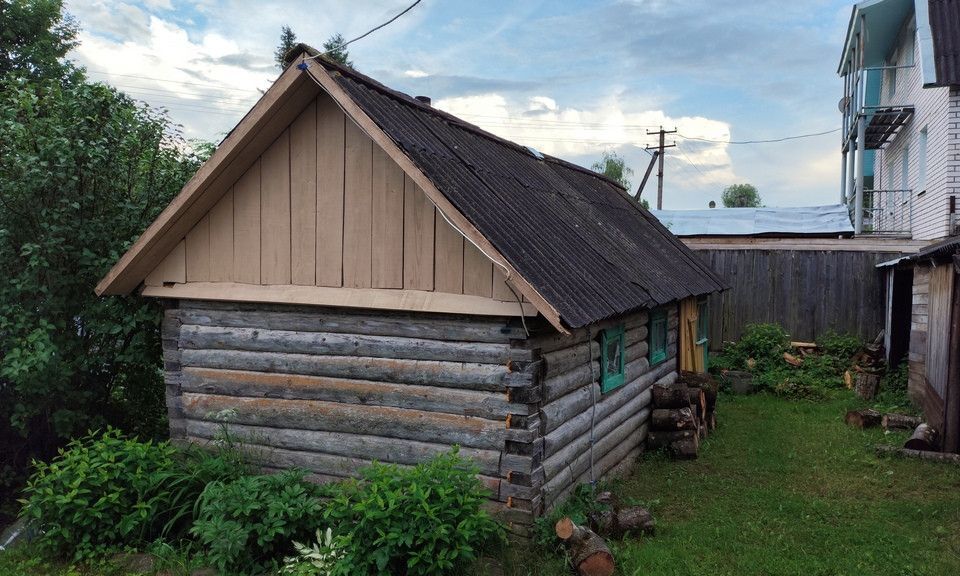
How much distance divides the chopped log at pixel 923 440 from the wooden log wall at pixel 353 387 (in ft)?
20.0

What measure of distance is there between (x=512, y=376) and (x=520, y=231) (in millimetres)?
1532

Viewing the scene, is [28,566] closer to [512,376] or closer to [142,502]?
[142,502]

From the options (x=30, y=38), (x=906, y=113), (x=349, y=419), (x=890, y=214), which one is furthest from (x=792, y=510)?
(x=30, y=38)

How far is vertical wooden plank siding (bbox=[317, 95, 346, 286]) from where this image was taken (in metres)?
6.64

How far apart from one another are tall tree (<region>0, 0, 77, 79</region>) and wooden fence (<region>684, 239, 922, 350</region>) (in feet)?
60.4

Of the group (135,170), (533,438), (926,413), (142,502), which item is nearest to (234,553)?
(142,502)

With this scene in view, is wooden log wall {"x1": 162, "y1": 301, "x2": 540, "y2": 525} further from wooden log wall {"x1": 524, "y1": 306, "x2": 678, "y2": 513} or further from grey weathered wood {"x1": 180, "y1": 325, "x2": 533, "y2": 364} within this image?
wooden log wall {"x1": 524, "y1": 306, "x2": 678, "y2": 513}

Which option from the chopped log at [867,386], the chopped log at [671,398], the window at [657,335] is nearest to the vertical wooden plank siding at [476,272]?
the window at [657,335]

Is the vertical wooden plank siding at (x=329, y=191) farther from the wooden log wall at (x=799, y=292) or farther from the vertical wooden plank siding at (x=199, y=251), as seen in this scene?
the wooden log wall at (x=799, y=292)

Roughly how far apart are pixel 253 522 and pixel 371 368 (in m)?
1.74

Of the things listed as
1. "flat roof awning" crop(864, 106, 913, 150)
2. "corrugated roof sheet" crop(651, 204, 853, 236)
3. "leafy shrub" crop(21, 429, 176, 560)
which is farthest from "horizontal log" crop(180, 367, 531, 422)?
"flat roof awning" crop(864, 106, 913, 150)

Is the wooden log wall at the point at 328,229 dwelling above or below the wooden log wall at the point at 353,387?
above

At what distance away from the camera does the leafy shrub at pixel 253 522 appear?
224 inches

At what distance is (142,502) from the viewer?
21.4 ft
